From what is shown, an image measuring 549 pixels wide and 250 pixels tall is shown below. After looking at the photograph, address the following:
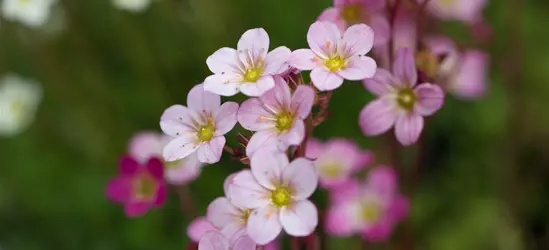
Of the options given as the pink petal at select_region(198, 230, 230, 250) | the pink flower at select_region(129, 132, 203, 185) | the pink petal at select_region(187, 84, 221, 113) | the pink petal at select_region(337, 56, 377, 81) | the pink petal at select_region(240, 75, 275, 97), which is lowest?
the pink flower at select_region(129, 132, 203, 185)

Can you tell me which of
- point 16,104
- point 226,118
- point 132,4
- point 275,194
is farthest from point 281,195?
point 16,104

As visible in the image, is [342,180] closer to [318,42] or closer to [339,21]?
[339,21]

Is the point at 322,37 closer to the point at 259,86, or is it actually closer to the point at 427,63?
the point at 259,86

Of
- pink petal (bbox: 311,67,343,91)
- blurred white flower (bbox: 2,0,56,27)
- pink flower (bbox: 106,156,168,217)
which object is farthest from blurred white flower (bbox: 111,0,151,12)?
pink petal (bbox: 311,67,343,91)

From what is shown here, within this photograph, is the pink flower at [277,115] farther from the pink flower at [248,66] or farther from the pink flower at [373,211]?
the pink flower at [373,211]

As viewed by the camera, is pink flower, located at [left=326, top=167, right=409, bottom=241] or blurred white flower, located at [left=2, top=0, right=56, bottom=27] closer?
pink flower, located at [left=326, top=167, right=409, bottom=241]

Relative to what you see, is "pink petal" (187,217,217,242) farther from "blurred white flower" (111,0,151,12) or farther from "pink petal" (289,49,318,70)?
"blurred white flower" (111,0,151,12)
